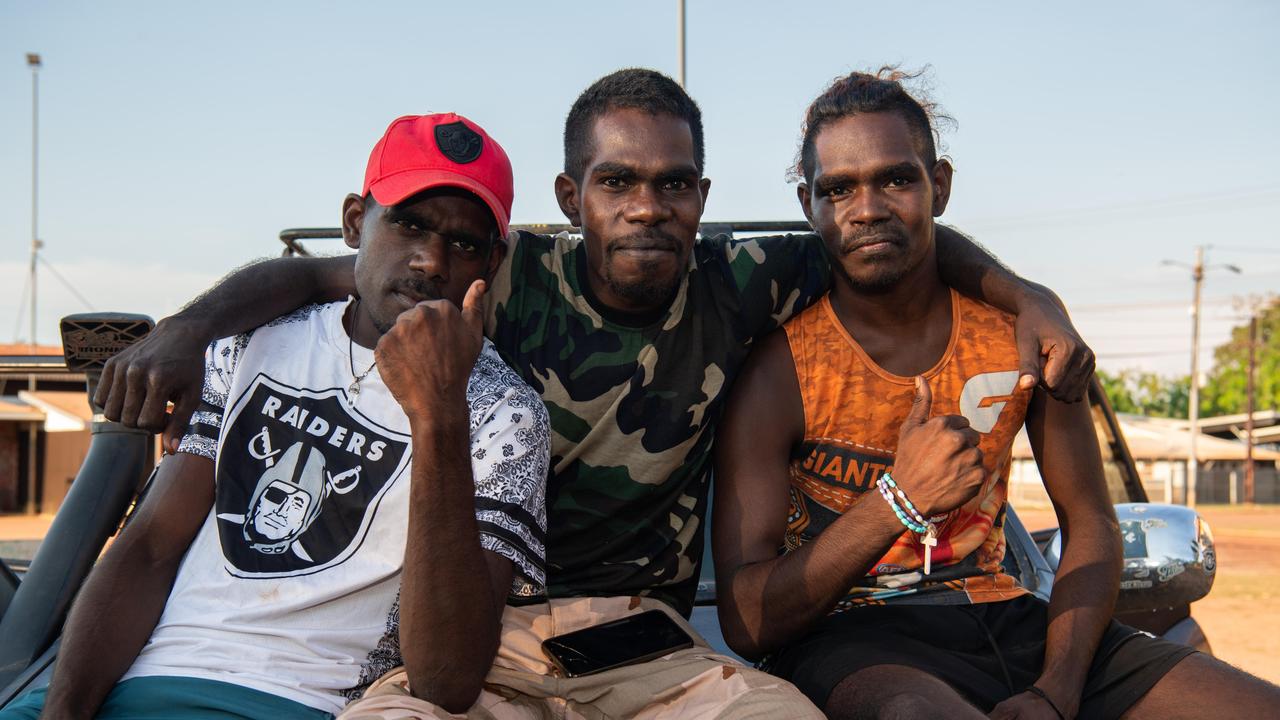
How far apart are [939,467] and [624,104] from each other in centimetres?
125

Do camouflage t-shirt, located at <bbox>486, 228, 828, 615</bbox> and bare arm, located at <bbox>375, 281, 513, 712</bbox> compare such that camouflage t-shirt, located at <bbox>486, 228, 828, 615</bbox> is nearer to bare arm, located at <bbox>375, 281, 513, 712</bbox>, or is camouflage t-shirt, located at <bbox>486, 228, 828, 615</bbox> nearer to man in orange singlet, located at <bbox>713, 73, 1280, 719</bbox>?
man in orange singlet, located at <bbox>713, 73, 1280, 719</bbox>

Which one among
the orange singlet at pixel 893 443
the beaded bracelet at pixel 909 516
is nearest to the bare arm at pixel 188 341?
the orange singlet at pixel 893 443

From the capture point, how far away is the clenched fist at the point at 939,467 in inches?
86.6

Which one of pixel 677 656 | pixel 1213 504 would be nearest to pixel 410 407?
pixel 677 656

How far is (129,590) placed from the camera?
2.19m

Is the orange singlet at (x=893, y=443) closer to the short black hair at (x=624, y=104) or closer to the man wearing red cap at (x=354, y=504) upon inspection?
the short black hair at (x=624, y=104)

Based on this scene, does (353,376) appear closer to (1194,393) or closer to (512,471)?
(512,471)

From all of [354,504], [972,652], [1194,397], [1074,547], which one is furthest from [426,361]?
[1194,397]

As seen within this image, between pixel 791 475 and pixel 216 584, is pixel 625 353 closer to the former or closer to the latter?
pixel 791 475

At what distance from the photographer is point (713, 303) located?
8.95ft

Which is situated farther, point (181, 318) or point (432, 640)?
point (181, 318)

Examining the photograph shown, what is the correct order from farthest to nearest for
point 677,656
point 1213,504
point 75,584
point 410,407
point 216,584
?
1. point 1213,504
2. point 75,584
3. point 677,656
4. point 216,584
5. point 410,407

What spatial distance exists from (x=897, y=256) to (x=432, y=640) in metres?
1.49

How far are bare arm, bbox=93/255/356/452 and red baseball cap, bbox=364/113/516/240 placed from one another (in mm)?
314
